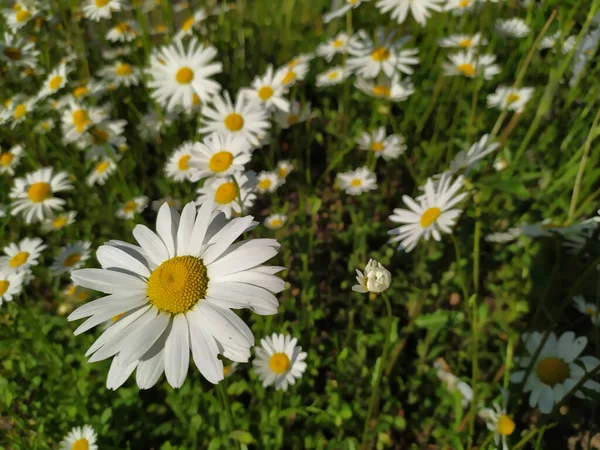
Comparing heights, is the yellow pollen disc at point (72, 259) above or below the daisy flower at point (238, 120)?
below

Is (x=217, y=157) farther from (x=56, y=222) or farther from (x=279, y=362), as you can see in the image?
(x=56, y=222)

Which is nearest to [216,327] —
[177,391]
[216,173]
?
[216,173]

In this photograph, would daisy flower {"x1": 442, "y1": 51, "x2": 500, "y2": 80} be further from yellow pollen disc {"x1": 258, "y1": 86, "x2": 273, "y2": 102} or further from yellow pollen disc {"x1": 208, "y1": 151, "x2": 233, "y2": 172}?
yellow pollen disc {"x1": 208, "y1": 151, "x2": 233, "y2": 172}

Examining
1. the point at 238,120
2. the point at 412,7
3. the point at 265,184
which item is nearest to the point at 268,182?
the point at 265,184

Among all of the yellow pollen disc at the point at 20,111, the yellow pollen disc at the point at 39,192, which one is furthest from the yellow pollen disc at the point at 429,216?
the yellow pollen disc at the point at 20,111

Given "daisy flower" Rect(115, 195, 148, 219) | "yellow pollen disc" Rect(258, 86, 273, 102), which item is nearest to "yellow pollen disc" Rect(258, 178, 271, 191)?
"yellow pollen disc" Rect(258, 86, 273, 102)

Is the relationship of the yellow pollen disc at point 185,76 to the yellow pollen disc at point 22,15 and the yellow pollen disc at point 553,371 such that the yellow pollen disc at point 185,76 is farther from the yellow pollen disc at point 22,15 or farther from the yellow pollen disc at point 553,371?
the yellow pollen disc at point 553,371

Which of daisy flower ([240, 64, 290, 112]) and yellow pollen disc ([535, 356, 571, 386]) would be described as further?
daisy flower ([240, 64, 290, 112])
